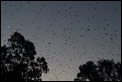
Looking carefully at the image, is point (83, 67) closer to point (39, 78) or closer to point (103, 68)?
point (103, 68)

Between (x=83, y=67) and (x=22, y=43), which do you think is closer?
(x=22, y=43)

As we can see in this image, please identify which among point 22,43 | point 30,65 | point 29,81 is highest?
point 22,43

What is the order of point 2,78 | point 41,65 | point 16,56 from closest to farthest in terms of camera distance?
point 2,78, point 16,56, point 41,65

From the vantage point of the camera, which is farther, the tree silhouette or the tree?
the tree

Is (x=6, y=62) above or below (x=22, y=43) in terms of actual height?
below

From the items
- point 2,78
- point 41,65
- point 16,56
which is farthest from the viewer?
point 41,65

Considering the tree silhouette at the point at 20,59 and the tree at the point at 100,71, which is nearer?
the tree silhouette at the point at 20,59

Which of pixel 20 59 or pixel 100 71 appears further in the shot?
pixel 100 71

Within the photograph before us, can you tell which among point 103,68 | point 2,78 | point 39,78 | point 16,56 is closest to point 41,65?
point 39,78
